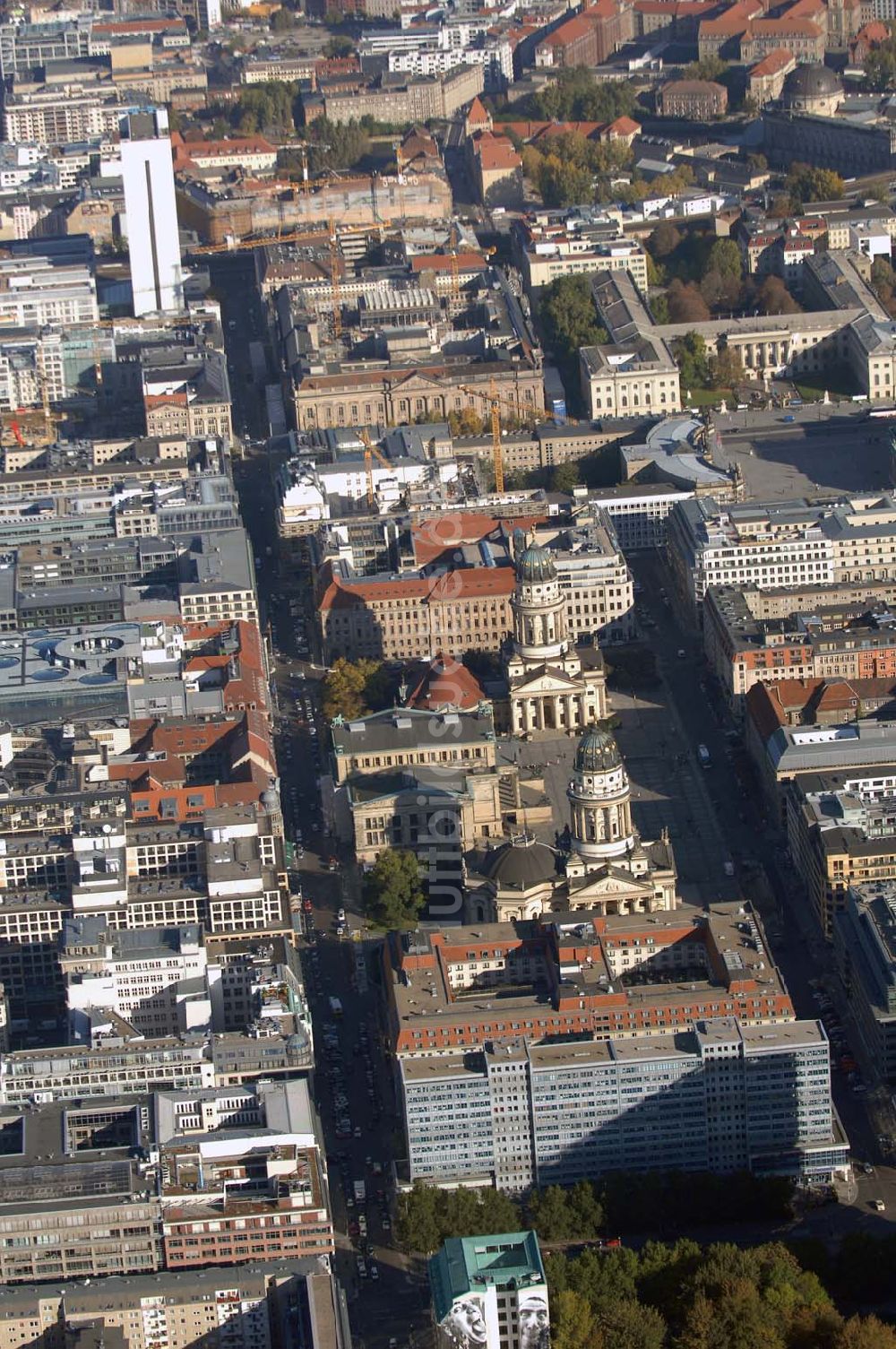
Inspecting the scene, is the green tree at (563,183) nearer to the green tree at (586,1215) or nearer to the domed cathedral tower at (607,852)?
the domed cathedral tower at (607,852)

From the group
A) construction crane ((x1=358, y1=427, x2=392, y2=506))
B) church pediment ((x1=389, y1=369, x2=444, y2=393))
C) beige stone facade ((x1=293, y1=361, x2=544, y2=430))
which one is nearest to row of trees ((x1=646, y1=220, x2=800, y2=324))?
beige stone facade ((x1=293, y1=361, x2=544, y2=430))

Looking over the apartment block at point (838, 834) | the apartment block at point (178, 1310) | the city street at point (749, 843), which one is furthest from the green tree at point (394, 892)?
the apartment block at point (178, 1310)

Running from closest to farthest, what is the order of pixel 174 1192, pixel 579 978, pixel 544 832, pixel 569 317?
1. pixel 174 1192
2. pixel 579 978
3. pixel 544 832
4. pixel 569 317

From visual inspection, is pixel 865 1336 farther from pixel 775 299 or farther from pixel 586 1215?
pixel 775 299

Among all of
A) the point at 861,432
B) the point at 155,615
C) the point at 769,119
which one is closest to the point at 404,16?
the point at 769,119

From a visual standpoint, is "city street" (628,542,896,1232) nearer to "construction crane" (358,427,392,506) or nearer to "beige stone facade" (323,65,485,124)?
"construction crane" (358,427,392,506)

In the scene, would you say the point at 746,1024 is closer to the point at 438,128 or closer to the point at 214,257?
the point at 214,257

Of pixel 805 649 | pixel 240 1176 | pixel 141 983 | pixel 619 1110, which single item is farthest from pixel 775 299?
pixel 240 1176

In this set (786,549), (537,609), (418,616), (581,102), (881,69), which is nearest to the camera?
(537,609)
